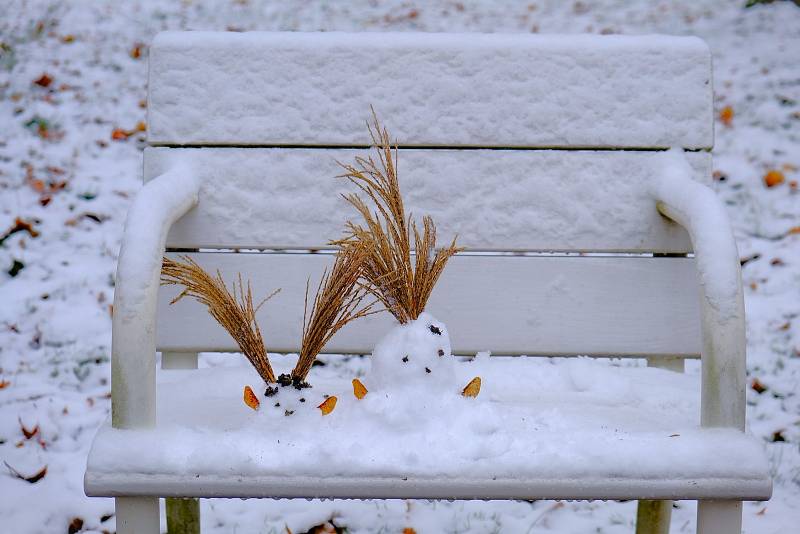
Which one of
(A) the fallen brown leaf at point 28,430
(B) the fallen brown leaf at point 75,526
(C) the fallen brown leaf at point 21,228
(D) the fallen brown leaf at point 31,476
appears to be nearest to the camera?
(B) the fallen brown leaf at point 75,526

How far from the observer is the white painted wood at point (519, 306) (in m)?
1.55

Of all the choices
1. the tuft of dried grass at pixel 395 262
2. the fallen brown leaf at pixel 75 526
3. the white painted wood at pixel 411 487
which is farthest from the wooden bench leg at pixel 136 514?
the fallen brown leaf at pixel 75 526

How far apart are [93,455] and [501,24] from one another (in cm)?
532

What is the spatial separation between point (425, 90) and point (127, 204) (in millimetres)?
2096

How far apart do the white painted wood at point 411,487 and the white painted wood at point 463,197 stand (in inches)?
23.0

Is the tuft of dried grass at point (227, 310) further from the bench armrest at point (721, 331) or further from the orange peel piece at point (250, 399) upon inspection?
the bench armrest at point (721, 331)

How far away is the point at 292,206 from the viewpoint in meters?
1.54

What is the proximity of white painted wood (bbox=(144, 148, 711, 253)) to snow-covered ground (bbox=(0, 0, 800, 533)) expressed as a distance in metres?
0.66

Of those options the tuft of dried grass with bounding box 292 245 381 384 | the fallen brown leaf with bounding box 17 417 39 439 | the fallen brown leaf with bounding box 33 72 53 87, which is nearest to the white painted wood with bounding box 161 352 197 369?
the tuft of dried grass with bounding box 292 245 381 384

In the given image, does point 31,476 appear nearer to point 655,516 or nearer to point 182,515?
point 182,515

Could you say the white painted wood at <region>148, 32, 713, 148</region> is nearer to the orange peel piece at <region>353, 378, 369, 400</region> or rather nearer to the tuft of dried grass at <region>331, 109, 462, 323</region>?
the tuft of dried grass at <region>331, 109, 462, 323</region>

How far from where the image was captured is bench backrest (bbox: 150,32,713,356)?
152 centimetres

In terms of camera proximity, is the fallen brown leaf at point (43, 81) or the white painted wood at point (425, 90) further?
the fallen brown leaf at point (43, 81)

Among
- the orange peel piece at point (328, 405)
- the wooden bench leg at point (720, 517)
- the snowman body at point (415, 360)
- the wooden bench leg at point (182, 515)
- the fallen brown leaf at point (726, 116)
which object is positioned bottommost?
the wooden bench leg at point (182, 515)
